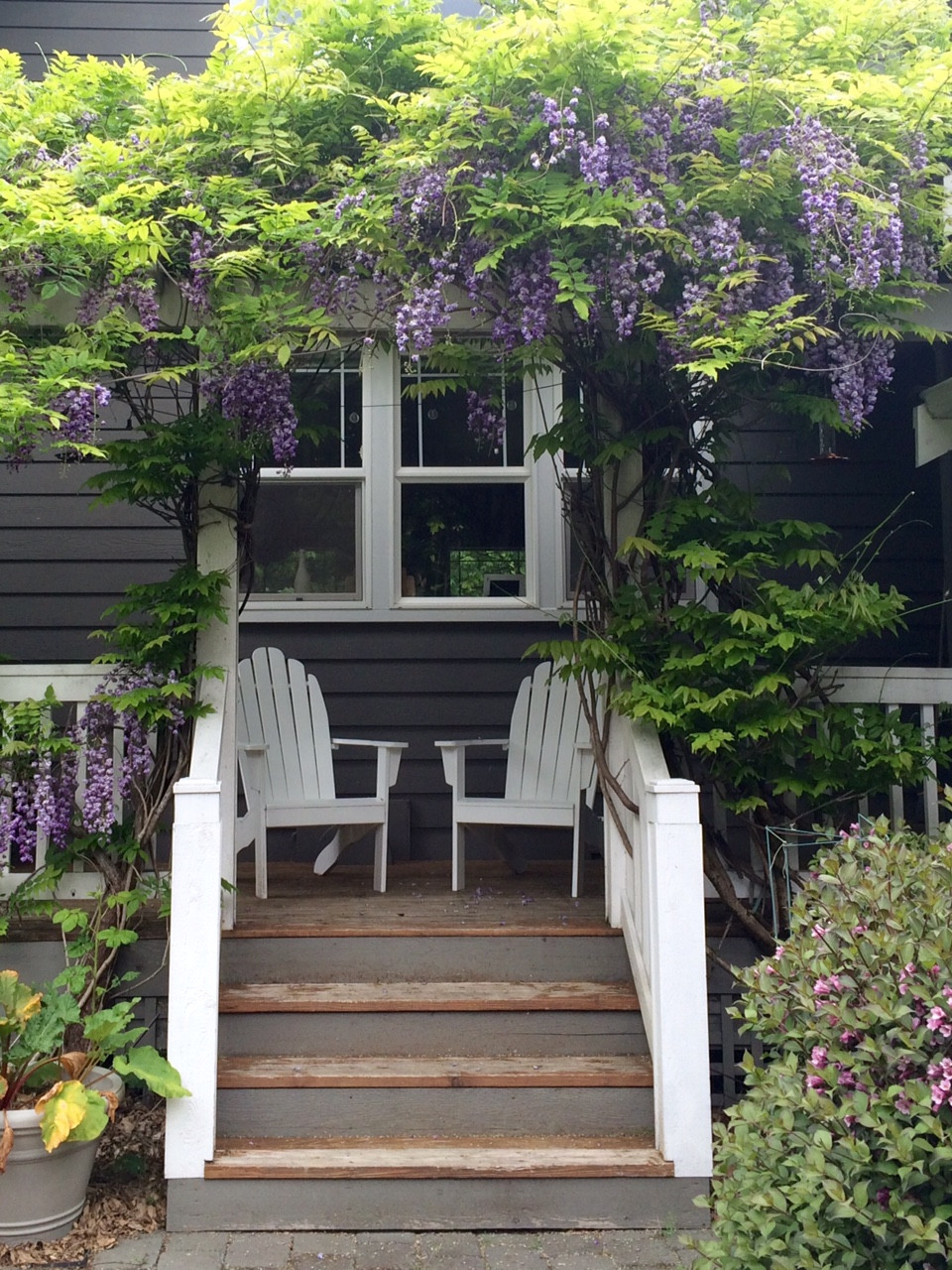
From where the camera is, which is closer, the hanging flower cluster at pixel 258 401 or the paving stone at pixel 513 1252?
the paving stone at pixel 513 1252

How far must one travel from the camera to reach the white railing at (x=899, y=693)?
13.0ft

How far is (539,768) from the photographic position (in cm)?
473

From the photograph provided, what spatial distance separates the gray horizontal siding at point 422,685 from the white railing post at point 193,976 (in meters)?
2.42

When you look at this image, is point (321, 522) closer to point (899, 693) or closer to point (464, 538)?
point (464, 538)

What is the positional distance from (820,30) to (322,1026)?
3.34m

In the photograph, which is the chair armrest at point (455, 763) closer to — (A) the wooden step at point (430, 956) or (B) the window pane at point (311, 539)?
(A) the wooden step at point (430, 956)

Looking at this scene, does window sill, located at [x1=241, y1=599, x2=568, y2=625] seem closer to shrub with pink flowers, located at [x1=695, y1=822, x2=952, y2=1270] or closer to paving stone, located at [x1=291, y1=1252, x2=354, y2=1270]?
paving stone, located at [x1=291, y1=1252, x2=354, y2=1270]

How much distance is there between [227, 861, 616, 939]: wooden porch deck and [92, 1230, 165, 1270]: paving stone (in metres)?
0.98

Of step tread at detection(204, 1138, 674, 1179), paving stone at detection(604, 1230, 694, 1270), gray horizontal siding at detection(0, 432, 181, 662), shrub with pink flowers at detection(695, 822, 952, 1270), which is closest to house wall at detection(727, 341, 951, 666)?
gray horizontal siding at detection(0, 432, 181, 662)

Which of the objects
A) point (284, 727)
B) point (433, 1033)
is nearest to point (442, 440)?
point (284, 727)

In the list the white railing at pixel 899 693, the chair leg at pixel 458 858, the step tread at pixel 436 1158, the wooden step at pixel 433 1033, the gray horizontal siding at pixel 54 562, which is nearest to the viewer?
the step tread at pixel 436 1158

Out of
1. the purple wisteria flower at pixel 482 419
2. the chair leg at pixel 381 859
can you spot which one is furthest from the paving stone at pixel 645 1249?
the purple wisteria flower at pixel 482 419

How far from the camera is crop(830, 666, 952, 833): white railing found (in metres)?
3.95

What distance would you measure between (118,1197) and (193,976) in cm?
69
